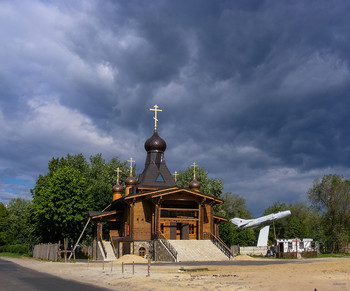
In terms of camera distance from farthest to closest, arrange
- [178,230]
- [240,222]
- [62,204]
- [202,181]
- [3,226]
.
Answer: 1. [3,226]
2. [202,181]
3. [240,222]
4. [178,230]
5. [62,204]

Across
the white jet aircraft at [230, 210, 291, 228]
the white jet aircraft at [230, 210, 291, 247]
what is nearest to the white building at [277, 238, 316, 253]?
the white jet aircraft at [230, 210, 291, 247]

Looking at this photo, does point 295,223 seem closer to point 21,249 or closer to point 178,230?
point 178,230

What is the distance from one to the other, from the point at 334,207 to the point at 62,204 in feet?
129

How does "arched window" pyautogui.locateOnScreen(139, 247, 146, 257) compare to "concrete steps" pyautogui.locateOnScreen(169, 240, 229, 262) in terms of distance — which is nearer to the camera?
"concrete steps" pyautogui.locateOnScreen(169, 240, 229, 262)

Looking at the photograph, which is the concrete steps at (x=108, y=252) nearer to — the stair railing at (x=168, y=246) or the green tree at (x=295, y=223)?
the stair railing at (x=168, y=246)

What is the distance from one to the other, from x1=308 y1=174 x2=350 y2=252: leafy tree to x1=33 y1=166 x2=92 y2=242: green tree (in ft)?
115

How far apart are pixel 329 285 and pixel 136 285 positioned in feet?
27.4

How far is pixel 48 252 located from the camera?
1666 inches

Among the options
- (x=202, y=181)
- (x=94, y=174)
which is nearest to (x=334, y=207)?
(x=202, y=181)

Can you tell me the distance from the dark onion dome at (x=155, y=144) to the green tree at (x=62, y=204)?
1062cm

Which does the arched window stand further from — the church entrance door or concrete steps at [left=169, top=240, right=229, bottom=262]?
the church entrance door

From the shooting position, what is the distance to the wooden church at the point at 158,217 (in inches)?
1719

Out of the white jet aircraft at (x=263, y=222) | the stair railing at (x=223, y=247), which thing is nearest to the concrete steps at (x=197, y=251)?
the stair railing at (x=223, y=247)

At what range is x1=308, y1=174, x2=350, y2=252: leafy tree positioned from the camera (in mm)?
58062
